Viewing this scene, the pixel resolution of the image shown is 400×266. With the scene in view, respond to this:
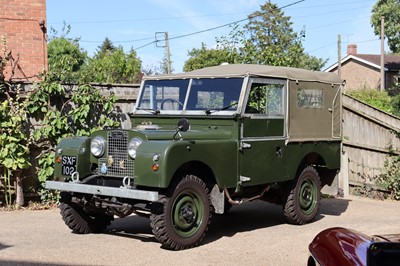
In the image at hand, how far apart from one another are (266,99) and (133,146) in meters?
2.37

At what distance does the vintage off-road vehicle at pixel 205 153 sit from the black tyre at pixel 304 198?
0.05ft

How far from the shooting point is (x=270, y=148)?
7801 millimetres

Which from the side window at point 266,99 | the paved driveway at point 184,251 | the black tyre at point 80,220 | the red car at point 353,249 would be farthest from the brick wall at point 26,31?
the red car at point 353,249

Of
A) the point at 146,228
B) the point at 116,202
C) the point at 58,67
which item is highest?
the point at 58,67

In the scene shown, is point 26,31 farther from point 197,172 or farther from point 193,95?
point 197,172

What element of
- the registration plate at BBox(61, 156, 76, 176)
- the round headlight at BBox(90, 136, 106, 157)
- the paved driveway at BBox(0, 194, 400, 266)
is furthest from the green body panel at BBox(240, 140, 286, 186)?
the registration plate at BBox(61, 156, 76, 176)

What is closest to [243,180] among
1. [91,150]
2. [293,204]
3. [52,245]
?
[293,204]

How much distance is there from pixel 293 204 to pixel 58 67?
209 inches

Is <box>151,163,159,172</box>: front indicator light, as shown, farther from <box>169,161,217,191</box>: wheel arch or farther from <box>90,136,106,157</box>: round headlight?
<box>90,136,106,157</box>: round headlight

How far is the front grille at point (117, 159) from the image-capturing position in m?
6.78

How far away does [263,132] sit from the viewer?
773cm

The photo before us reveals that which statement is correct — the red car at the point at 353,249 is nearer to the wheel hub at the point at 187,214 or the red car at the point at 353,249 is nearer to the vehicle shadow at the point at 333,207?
the wheel hub at the point at 187,214

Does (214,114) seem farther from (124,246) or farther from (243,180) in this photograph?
(124,246)

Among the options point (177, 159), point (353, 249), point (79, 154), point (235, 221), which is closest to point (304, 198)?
point (235, 221)
